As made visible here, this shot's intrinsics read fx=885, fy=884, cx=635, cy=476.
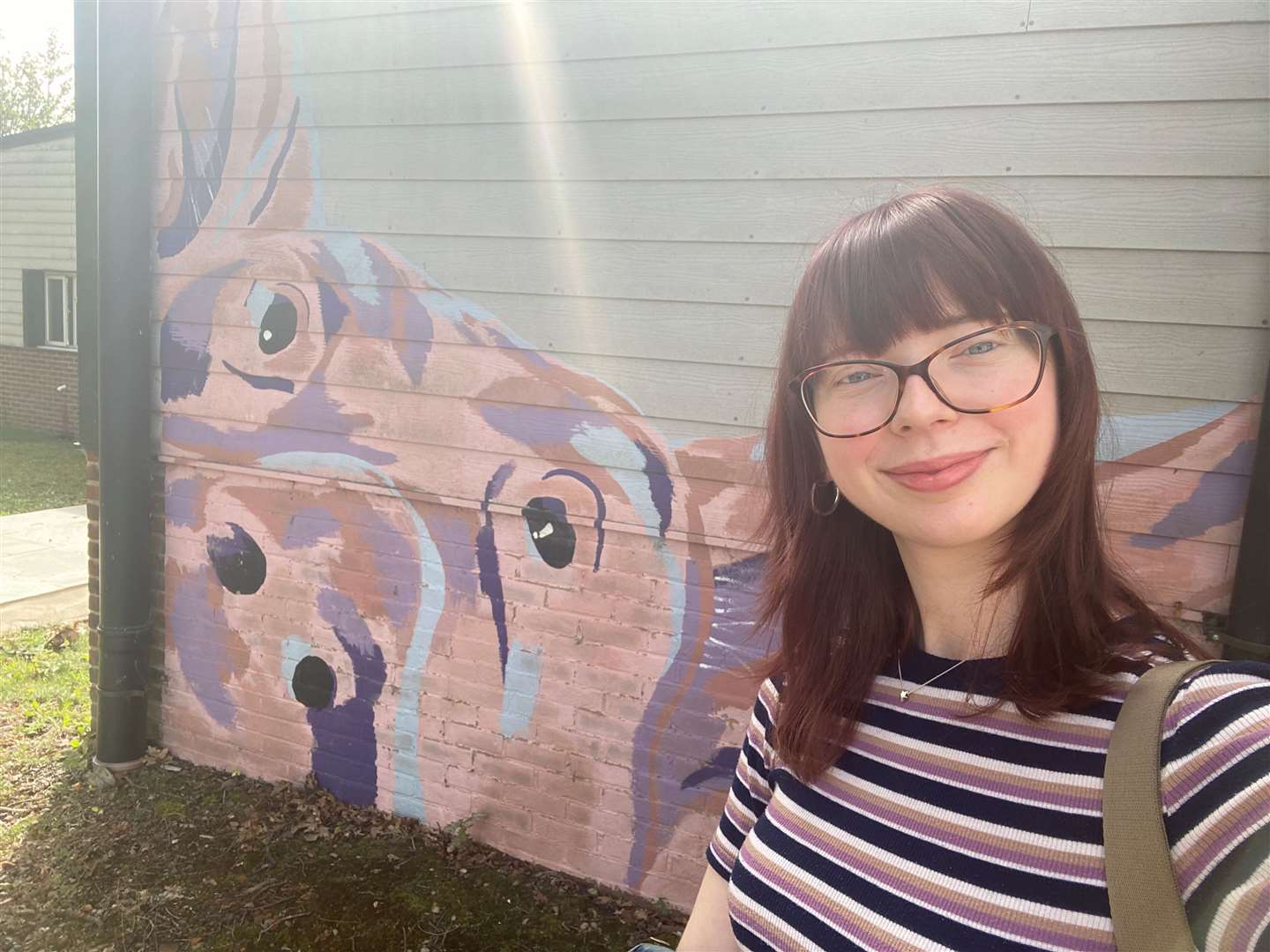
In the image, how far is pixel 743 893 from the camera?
1267 millimetres

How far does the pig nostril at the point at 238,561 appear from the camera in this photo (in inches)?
147

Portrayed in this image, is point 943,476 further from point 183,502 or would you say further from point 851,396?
point 183,502

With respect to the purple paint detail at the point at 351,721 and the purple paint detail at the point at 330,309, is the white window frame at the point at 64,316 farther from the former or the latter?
the purple paint detail at the point at 351,721

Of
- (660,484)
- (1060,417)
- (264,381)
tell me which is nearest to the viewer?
(1060,417)

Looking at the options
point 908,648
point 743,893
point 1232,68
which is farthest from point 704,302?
point 743,893

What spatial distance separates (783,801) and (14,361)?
644 inches

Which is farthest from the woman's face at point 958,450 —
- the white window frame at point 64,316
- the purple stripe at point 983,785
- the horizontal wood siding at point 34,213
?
the white window frame at point 64,316

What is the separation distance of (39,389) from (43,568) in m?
8.64

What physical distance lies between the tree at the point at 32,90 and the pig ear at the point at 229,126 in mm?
24940

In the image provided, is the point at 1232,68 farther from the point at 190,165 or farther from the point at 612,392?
the point at 190,165

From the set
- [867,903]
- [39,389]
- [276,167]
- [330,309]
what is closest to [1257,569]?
[867,903]

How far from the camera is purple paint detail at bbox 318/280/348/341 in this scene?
3402 millimetres

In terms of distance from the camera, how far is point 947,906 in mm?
1038

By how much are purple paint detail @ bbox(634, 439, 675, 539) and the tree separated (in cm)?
2702
